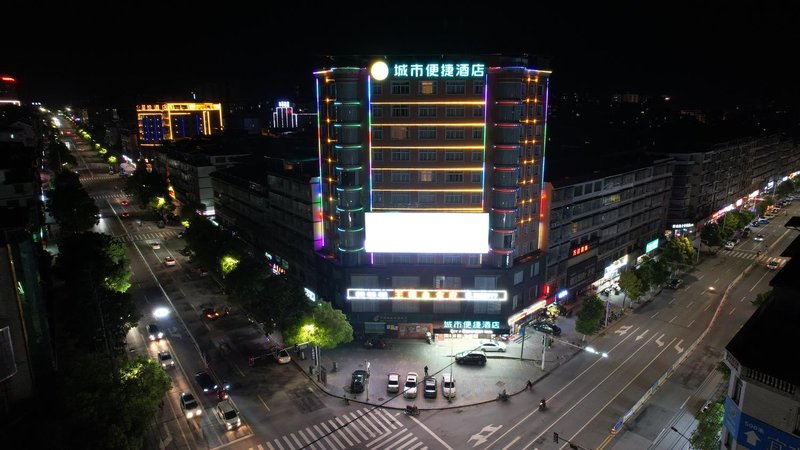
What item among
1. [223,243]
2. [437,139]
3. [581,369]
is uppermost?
[437,139]

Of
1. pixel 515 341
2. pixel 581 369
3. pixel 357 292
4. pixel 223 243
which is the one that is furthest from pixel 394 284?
pixel 223 243

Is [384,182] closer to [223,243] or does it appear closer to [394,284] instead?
[394,284]

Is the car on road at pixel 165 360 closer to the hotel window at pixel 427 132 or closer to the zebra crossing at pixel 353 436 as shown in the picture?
the zebra crossing at pixel 353 436

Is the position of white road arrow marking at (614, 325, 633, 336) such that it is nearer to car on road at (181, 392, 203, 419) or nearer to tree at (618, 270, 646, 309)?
tree at (618, 270, 646, 309)

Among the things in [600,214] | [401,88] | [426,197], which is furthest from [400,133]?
[600,214]

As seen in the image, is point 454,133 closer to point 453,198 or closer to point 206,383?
point 453,198

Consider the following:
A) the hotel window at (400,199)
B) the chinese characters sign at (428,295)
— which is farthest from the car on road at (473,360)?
the hotel window at (400,199)

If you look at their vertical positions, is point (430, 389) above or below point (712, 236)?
below
